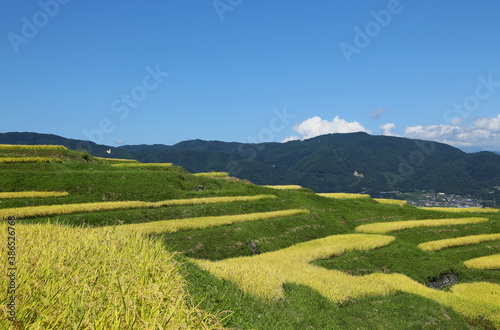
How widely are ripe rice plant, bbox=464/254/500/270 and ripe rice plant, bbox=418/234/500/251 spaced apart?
368cm

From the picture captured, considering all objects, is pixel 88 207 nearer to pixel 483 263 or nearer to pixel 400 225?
pixel 400 225

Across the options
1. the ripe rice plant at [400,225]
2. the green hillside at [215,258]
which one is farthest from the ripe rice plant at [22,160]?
the ripe rice plant at [400,225]

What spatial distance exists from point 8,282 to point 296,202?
166 ft

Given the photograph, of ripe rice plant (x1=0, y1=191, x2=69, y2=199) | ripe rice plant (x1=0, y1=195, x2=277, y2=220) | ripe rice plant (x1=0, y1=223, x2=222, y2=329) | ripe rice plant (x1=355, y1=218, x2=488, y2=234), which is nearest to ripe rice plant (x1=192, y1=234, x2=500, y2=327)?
ripe rice plant (x1=0, y1=223, x2=222, y2=329)

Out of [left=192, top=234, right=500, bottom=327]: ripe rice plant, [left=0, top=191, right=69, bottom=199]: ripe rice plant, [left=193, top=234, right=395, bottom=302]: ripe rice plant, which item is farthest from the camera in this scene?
[left=0, top=191, right=69, bottom=199]: ripe rice plant

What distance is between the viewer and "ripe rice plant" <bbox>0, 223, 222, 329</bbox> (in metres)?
5.02

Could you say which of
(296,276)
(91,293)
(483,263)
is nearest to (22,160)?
(296,276)

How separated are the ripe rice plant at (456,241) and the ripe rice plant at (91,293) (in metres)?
36.4

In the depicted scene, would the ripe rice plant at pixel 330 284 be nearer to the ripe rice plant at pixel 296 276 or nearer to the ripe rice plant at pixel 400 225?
the ripe rice plant at pixel 296 276

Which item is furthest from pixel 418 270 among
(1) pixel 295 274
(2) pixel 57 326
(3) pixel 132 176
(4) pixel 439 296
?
(3) pixel 132 176

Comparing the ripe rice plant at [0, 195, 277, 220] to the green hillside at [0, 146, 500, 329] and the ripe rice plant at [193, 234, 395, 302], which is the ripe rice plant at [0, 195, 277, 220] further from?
the ripe rice plant at [193, 234, 395, 302]

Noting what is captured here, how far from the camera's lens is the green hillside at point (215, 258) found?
20.1 feet

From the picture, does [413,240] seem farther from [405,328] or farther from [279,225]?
[405,328]

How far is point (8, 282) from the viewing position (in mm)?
5770
